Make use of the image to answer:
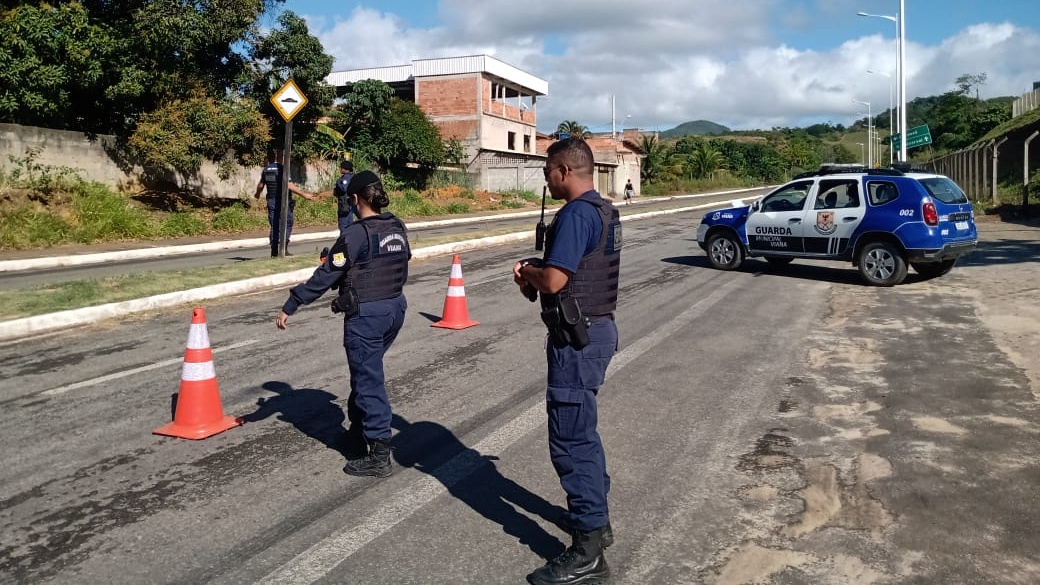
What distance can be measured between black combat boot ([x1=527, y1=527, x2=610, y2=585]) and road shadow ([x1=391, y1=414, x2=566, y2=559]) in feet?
0.87

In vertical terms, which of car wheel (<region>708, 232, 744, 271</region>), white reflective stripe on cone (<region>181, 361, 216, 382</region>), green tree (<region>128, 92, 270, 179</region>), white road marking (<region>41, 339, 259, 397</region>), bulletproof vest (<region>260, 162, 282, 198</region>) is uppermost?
green tree (<region>128, 92, 270, 179</region>)

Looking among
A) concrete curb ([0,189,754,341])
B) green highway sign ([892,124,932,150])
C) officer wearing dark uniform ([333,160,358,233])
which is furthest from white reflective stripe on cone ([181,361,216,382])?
green highway sign ([892,124,932,150])

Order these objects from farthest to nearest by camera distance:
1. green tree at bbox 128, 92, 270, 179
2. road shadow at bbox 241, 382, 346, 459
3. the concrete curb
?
green tree at bbox 128, 92, 270, 179, the concrete curb, road shadow at bbox 241, 382, 346, 459

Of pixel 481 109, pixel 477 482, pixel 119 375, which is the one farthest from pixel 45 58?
pixel 481 109

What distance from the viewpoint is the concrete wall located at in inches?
754

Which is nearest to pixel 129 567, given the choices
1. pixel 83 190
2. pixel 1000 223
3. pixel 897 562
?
pixel 897 562

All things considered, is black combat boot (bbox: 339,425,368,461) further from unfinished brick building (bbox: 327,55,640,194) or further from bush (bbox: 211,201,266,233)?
unfinished brick building (bbox: 327,55,640,194)

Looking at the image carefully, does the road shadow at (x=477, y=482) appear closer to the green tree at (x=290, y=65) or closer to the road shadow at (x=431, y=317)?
the road shadow at (x=431, y=317)

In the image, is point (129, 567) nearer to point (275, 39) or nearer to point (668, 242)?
point (668, 242)

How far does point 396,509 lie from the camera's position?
4.14 metres

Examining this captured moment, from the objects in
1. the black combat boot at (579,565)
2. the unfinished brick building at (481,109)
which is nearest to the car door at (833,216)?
the black combat boot at (579,565)

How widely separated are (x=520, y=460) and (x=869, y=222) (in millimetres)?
9177

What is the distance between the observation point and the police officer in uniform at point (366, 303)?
4672 millimetres

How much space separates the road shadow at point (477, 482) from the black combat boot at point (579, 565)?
27cm
